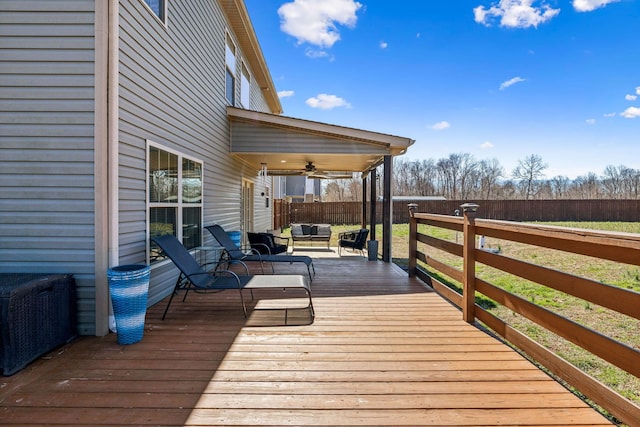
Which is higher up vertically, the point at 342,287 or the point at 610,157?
the point at 610,157

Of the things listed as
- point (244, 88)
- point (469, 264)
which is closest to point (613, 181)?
point (244, 88)

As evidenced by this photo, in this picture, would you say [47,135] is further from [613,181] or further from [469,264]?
[613,181]

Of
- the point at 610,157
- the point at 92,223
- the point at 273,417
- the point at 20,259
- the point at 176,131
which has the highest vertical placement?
the point at 610,157

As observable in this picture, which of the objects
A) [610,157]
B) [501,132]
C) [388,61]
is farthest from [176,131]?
[610,157]

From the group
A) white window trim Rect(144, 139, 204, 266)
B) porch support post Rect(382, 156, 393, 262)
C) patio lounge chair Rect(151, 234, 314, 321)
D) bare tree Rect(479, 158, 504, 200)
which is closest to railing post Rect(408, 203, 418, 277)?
porch support post Rect(382, 156, 393, 262)

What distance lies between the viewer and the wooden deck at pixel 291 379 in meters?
1.90

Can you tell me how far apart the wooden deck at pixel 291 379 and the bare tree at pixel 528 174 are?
45377 mm

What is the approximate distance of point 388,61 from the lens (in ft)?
51.5

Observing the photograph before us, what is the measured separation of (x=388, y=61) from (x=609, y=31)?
1136 cm

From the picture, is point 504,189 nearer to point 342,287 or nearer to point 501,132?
point 501,132

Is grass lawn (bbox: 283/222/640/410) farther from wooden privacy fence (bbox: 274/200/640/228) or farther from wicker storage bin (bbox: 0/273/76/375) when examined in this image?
wooden privacy fence (bbox: 274/200/640/228)

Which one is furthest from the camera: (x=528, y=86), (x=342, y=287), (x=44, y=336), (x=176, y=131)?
(x=528, y=86)

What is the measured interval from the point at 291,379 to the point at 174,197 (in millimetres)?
3215

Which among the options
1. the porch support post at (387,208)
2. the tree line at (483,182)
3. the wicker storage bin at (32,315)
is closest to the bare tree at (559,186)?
the tree line at (483,182)
